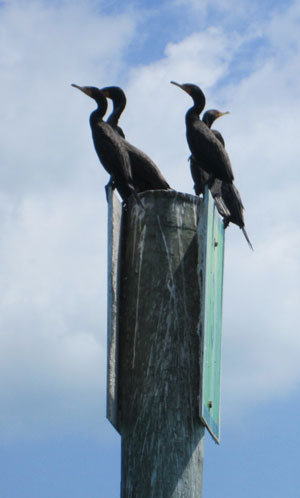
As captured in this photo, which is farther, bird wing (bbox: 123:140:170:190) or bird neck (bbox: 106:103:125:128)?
bird neck (bbox: 106:103:125:128)

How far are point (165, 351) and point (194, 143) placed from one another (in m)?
2.55

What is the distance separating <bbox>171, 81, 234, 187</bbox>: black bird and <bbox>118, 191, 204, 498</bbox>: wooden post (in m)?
1.48

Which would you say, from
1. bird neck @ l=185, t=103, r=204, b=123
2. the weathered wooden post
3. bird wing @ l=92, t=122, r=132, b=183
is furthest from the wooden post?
bird neck @ l=185, t=103, r=204, b=123

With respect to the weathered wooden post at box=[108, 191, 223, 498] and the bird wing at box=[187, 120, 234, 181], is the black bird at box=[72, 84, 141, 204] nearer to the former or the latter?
the bird wing at box=[187, 120, 234, 181]

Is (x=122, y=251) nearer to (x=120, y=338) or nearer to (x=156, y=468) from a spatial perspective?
(x=120, y=338)

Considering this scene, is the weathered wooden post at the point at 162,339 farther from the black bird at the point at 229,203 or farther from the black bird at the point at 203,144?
the black bird at the point at 229,203

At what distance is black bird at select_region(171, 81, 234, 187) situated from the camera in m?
6.91

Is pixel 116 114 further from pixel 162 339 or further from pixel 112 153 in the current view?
pixel 162 339

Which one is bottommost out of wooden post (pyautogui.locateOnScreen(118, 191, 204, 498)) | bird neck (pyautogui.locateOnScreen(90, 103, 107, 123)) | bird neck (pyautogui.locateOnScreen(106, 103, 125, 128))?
wooden post (pyautogui.locateOnScreen(118, 191, 204, 498))

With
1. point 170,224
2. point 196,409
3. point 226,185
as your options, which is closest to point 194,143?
point 226,185

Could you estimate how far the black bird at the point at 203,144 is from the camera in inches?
272

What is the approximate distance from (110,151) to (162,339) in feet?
6.67

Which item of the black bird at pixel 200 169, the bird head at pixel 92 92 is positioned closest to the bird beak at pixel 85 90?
the bird head at pixel 92 92

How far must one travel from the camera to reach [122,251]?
542cm
